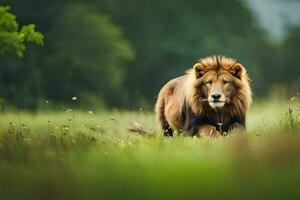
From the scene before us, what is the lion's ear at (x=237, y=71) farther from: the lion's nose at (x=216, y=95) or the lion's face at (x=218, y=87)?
the lion's nose at (x=216, y=95)

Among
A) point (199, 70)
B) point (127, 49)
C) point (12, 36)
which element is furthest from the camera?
point (127, 49)

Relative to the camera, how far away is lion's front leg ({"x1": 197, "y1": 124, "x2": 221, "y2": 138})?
9125mm

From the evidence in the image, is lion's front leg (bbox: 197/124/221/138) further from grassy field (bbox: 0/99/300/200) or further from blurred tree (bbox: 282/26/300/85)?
grassy field (bbox: 0/99/300/200)

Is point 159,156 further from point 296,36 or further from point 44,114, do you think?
point 296,36

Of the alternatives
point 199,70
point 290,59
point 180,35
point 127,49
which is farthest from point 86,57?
point 290,59

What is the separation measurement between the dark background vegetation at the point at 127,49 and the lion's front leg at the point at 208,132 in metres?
0.71

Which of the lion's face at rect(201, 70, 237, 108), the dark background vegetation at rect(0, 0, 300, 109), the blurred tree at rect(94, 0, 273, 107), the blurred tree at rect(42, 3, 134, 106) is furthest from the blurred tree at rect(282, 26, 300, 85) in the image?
the blurred tree at rect(42, 3, 134, 106)

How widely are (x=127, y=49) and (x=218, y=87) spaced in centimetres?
159

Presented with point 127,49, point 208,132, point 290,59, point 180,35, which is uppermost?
point 180,35

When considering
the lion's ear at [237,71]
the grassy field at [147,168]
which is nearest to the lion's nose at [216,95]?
the lion's ear at [237,71]

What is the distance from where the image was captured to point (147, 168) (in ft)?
23.4

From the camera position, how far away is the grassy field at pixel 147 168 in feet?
23.2

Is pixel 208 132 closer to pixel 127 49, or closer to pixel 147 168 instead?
pixel 127 49

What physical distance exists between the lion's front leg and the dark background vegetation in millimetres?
708
